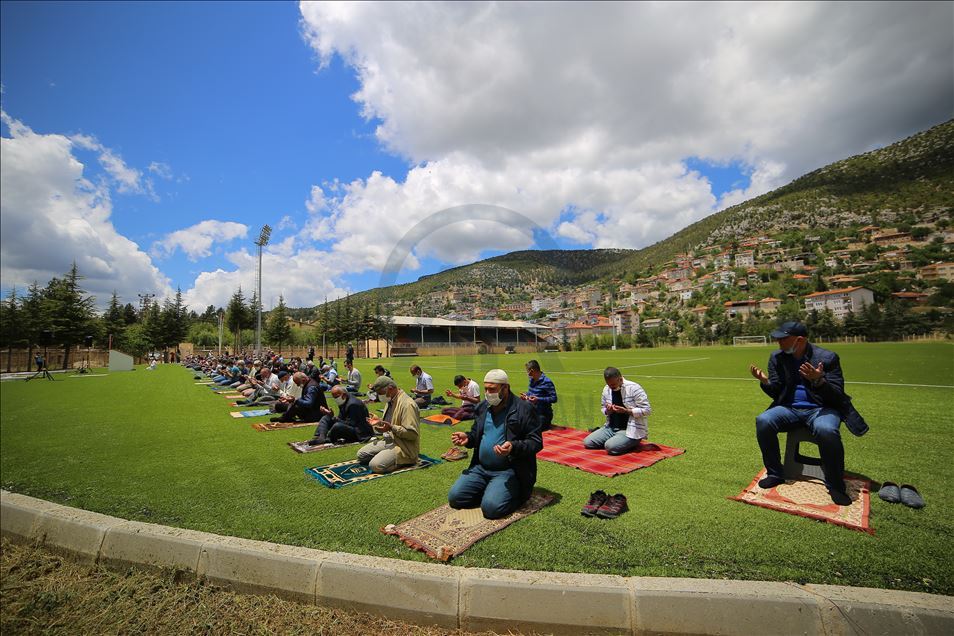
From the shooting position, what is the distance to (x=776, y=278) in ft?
283

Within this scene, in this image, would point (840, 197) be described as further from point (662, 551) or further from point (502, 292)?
point (662, 551)

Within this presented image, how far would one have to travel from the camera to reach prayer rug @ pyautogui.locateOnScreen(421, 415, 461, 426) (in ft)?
30.7

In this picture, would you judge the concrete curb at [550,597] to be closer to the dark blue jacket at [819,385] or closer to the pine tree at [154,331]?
the dark blue jacket at [819,385]

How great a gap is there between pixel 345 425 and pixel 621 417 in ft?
15.4

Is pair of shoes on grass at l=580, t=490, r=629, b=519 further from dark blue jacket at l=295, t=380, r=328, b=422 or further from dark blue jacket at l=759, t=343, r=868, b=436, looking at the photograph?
dark blue jacket at l=295, t=380, r=328, b=422

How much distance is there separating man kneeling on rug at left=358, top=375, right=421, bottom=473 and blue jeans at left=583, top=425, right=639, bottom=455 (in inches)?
113

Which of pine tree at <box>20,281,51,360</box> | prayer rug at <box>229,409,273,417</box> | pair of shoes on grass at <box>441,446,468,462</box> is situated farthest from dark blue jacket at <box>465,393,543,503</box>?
pine tree at <box>20,281,51,360</box>

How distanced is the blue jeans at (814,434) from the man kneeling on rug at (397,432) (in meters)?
4.05

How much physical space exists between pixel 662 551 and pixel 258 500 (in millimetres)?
4131

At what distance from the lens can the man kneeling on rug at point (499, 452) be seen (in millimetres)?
4090

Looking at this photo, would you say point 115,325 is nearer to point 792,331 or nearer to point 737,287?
point 792,331

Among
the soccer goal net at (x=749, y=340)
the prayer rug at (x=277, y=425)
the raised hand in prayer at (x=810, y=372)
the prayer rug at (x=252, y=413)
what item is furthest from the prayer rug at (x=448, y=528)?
the soccer goal net at (x=749, y=340)

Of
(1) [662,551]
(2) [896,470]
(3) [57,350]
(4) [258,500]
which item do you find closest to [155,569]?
(4) [258,500]

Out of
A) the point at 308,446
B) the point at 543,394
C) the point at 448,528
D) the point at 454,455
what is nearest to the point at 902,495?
the point at 448,528
